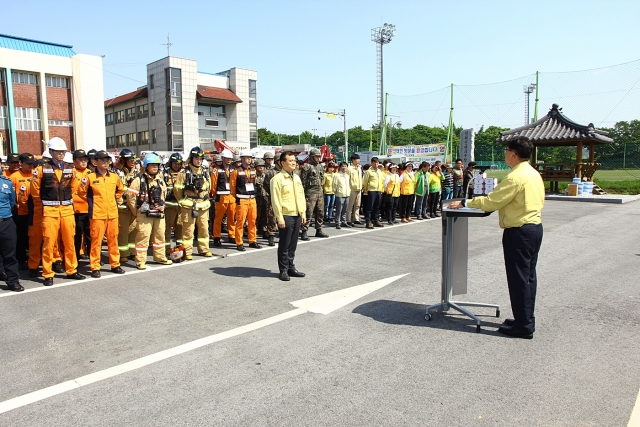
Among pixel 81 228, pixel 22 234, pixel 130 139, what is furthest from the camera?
pixel 130 139

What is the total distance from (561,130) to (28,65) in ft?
112

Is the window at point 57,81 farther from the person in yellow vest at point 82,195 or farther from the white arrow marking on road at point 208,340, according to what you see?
the white arrow marking on road at point 208,340

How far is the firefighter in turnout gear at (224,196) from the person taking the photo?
9604 mm

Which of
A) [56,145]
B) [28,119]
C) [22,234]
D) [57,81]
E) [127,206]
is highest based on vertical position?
[57,81]

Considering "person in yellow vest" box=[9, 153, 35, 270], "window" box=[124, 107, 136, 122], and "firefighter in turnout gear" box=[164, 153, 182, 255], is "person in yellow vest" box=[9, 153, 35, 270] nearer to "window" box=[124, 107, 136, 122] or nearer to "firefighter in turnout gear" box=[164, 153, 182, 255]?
"firefighter in turnout gear" box=[164, 153, 182, 255]

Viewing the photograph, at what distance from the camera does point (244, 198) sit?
31.0 ft

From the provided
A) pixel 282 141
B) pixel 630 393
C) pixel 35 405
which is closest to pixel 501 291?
pixel 630 393

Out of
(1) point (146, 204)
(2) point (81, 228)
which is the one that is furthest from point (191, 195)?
(2) point (81, 228)

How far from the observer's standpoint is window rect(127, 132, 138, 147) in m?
52.2

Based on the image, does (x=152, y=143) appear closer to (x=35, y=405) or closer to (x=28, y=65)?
(x=28, y=65)

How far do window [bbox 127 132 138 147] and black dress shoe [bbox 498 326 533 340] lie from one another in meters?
53.4

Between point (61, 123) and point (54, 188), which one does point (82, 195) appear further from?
point (61, 123)

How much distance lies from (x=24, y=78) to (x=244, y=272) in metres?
32.5

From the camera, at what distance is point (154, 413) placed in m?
3.19
